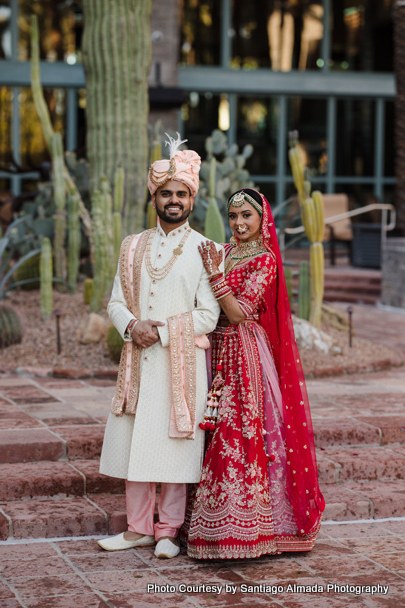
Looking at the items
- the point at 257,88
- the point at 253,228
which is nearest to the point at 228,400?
the point at 253,228

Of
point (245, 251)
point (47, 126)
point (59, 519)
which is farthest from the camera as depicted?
point (47, 126)

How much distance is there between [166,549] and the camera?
377 centimetres

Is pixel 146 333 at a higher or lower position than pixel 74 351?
higher

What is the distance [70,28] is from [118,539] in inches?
510

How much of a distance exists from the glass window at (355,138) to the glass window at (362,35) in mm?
757

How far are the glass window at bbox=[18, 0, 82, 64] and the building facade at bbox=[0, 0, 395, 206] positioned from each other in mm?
17

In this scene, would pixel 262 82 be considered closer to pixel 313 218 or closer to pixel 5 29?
pixel 5 29

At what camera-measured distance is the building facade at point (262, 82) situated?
1498cm

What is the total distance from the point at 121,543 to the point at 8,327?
3.72 meters

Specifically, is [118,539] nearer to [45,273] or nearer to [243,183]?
[45,273]

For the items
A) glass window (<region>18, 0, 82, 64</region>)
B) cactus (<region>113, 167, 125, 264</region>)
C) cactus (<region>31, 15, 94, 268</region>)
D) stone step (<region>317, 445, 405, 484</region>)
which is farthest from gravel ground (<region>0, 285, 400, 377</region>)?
glass window (<region>18, 0, 82, 64</region>)

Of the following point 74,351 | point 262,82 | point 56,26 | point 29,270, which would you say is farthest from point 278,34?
point 74,351

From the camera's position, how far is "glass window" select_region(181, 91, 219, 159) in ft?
51.5

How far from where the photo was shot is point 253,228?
3883 mm
